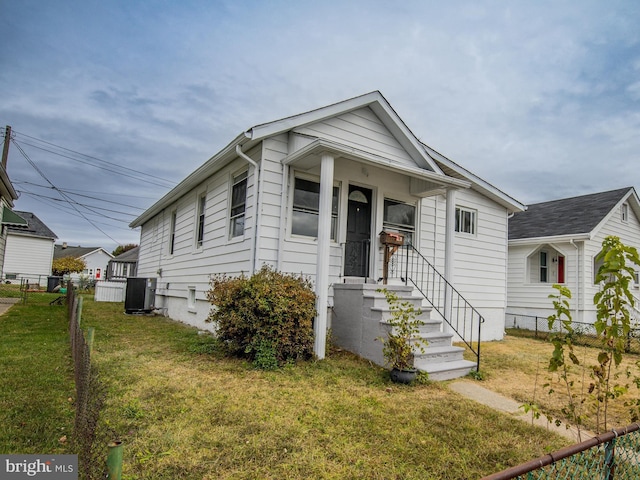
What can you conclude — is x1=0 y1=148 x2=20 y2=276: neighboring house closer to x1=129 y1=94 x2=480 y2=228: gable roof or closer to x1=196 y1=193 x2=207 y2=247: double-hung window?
x1=196 y1=193 x2=207 y2=247: double-hung window

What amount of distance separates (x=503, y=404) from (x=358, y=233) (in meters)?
Result: 4.43

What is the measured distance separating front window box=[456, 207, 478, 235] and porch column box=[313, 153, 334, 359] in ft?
17.5

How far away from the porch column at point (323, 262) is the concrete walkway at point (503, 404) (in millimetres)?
2021

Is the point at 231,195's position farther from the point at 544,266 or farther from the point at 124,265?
the point at 124,265

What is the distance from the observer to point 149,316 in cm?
1166

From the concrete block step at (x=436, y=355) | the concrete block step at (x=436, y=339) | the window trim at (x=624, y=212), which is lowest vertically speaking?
the concrete block step at (x=436, y=355)

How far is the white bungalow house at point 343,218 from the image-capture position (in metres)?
6.62

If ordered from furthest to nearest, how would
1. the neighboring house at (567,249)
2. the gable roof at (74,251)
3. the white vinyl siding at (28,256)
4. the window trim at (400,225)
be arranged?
the gable roof at (74,251)
the white vinyl siding at (28,256)
the neighboring house at (567,249)
the window trim at (400,225)

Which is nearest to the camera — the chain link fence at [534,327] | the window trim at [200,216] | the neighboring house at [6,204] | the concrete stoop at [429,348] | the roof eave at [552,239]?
the concrete stoop at [429,348]

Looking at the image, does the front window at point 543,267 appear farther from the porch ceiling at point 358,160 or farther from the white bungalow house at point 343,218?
the porch ceiling at point 358,160

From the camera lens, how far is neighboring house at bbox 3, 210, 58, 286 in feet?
89.6

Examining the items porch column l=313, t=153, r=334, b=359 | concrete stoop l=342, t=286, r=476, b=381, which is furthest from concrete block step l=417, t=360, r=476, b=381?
porch column l=313, t=153, r=334, b=359

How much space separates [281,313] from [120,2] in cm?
800

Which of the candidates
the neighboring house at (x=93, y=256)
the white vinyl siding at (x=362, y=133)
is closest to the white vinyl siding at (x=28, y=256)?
the neighboring house at (x=93, y=256)
